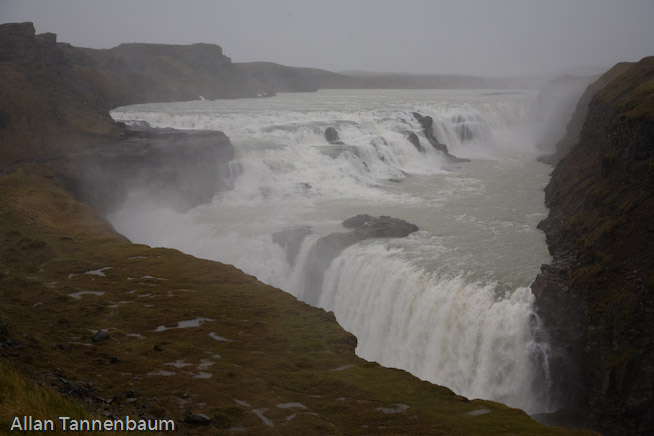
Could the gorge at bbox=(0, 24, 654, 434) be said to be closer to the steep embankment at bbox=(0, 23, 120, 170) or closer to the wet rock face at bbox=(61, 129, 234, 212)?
the wet rock face at bbox=(61, 129, 234, 212)

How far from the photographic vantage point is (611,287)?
18438 mm

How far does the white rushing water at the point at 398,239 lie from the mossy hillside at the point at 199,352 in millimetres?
5554

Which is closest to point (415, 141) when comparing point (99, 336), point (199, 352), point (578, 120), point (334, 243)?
point (578, 120)

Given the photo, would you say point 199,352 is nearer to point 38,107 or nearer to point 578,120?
point 38,107

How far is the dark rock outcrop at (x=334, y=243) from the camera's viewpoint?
87.0 feet

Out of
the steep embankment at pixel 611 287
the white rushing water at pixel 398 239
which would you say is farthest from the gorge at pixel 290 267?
the white rushing water at pixel 398 239

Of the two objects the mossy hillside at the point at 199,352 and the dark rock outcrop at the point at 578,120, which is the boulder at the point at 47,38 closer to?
the mossy hillside at the point at 199,352

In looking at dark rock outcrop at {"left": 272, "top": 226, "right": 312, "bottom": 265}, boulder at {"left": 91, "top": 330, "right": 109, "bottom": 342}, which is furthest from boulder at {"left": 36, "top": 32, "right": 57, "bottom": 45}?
boulder at {"left": 91, "top": 330, "right": 109, "bottom": 342}

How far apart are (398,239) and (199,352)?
14.7m

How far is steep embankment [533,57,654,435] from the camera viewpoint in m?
16.4

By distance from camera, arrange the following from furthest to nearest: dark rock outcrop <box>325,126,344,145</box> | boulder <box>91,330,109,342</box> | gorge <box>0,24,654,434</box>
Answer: dark rock outcrop <box>325,126,344,145</box> < boulder <box>91,330,109,342</box> < gorge <box>0,24,654,434</box>

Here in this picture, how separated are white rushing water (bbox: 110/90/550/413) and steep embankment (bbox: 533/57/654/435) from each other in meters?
0.97

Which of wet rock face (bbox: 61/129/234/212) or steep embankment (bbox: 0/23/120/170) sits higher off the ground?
steep embankment (bbox: 0/23/120/170)

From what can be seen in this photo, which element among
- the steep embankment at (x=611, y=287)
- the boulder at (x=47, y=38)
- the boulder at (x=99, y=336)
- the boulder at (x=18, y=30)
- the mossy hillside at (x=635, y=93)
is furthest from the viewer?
the boulder at (x=47, y=38)
